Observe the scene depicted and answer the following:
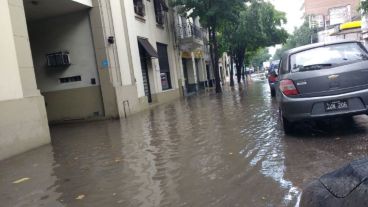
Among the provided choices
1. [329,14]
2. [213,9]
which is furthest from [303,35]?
[213,9]

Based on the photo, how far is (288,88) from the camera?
6996mm

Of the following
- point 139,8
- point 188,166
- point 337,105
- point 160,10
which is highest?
point 160,10

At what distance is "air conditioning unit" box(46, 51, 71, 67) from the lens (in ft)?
51.3

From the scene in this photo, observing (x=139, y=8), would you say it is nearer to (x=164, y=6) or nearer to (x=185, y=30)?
(x=164, y=6)

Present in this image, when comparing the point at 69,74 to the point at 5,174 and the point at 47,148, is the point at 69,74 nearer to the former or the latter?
the point at 47,148

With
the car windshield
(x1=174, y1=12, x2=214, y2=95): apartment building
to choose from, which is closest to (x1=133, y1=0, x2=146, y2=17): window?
(x1=174, y1=12, x2=214, y2=95): apartment building

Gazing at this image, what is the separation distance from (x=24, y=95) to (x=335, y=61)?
652cm

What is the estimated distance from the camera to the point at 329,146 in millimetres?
6414

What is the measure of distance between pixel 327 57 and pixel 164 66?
17.2 meters

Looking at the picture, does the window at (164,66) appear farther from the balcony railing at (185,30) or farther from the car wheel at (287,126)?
the car wheel at (287,126)

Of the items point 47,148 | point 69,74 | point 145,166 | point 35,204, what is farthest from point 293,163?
point 69,74

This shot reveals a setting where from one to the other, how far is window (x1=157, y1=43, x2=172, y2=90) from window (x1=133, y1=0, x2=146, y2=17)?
306cm

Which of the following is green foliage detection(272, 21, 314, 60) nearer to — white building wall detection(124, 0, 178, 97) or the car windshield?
white building wall detection(124, 0, 178, 97)

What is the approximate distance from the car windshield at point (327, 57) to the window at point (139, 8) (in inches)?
543
